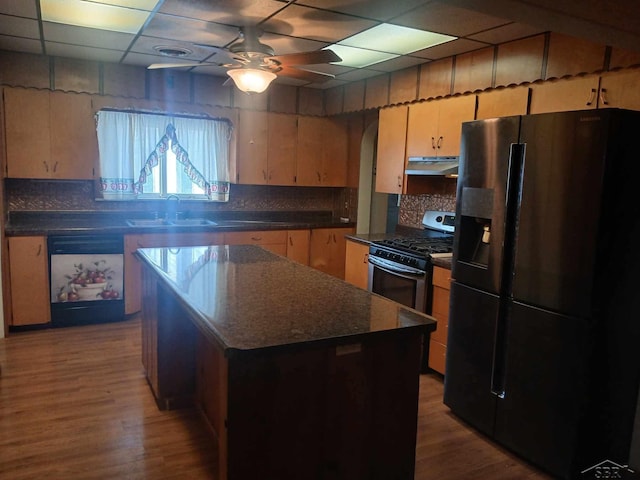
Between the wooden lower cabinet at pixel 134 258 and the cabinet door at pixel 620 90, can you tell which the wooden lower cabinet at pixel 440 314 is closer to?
the cabinet door at pixel 620 90

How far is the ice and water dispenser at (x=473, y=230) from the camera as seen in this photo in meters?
2.82

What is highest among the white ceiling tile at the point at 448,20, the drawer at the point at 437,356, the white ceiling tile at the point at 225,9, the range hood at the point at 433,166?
the white ceiling tile at the point at 448,20

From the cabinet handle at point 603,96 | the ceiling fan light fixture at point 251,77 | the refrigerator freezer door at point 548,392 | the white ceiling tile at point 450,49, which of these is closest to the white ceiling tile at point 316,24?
the ceiling fan light fixture at point 251,77

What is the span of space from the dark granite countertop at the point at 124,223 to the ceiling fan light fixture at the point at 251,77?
220cm

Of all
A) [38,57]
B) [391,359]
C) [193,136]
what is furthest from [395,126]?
[38,57]

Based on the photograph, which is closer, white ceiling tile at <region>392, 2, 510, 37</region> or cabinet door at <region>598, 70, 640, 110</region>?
cabinet door at <region>598, 70, 640, 110</region>

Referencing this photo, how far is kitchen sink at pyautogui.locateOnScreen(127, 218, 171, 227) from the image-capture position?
187 inches

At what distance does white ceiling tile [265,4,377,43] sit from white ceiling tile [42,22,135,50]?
122 centimetres

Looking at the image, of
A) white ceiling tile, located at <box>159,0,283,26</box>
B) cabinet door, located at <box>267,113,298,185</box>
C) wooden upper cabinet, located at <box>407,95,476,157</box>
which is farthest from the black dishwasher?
wooden upper cabinet, located at <box>407,95,476,157</box>

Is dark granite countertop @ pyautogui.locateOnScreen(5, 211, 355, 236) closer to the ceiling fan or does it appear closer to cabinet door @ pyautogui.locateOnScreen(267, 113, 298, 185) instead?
cabinet door @ pyautogui.locateOnScreen(267, 113, 298, 185)

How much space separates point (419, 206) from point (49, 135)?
3393mm

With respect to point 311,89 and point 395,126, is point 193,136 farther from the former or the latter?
point 395,126

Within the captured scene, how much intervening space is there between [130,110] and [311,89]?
6.40ft

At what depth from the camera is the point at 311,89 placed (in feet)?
18.2
